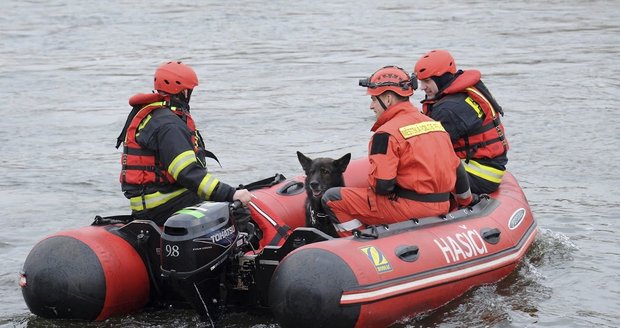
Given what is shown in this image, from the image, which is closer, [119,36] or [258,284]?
[258,284]

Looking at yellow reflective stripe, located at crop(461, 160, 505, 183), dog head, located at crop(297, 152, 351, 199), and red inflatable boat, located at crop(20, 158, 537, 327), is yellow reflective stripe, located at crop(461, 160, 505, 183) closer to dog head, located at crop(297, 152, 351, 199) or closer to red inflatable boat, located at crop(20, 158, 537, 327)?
red inflatable boat, located at crop(20, 158, 537, 327)

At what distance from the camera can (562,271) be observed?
8.78 m

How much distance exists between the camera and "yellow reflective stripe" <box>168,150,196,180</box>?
23.4 feet

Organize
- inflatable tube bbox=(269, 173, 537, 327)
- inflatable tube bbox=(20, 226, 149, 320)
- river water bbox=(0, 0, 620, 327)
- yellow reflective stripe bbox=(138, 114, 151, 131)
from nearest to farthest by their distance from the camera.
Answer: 1. inflatable tube bbox=(269, 173, 537, 327)
2. inflatable tube bbox=(20, 226, 149, 320)
3. yellow reflective stripe bbox=(138, 114, 151, 131)
4. river water bbox=(0, 0, 620, 327)

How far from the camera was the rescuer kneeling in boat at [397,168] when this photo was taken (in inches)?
277

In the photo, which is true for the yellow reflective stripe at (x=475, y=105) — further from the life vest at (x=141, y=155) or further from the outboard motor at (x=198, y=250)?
the outboard motor at (x=198, y=250)

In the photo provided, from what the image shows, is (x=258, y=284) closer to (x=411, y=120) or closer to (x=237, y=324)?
(x=237, y=324)

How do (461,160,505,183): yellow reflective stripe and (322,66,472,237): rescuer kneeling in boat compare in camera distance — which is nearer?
(322,66,472,237): rescuer kneeling in boat

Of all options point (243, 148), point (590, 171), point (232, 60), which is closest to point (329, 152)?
point (243, 148)

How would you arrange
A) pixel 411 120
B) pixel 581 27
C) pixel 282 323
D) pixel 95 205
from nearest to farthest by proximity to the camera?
1. pixel 282 323
2. pixel 411 120
3. pixel 95 205
4. pixel 581 27

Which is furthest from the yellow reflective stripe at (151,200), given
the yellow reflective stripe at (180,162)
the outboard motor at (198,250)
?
the outboard motor at (198,250)

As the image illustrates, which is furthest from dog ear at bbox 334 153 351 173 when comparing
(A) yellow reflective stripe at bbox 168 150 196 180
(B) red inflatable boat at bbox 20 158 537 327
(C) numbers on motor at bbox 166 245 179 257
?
(C) numbers on motor at bbox 166 245 179 257

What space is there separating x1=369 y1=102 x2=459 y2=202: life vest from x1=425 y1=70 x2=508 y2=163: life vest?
1.07 m

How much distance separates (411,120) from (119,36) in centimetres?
1923
